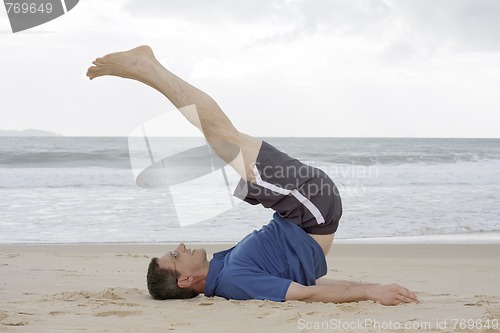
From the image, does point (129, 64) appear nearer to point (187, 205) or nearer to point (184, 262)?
point (184, 262)

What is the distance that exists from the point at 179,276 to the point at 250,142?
0.95 metres

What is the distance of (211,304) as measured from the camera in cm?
394

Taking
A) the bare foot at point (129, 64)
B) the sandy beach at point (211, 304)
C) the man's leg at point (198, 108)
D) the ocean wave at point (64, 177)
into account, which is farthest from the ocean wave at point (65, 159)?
the man's leg at point (198, 108)

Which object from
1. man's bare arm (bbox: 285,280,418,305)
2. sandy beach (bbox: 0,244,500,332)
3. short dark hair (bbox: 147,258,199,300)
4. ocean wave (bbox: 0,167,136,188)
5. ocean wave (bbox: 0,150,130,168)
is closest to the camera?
sandy beach (bbox: 0,244,500,332)

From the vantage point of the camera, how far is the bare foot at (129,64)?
4363mm

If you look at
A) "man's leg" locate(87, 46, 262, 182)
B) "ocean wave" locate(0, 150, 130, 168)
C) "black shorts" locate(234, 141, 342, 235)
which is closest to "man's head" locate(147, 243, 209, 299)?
"black shorts" locate(234, 141, 342, 235)

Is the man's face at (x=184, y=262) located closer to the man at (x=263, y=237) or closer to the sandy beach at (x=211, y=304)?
the man at (x=263, y=237)

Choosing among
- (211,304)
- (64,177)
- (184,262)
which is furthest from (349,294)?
(64,177)

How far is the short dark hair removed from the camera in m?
4.14

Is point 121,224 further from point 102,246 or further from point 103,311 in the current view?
point 103,311

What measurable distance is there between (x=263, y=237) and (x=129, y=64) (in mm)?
1447

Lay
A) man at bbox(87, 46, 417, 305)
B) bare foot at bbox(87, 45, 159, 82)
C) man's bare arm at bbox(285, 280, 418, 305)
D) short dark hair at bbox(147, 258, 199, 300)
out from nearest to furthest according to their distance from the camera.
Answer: man's bare arm at bbox(285, 280, 418, 305)
man at bbox(87, 46, 417, 305)
short dark hair at bbox(147, 258, 199, 300)
bare foot at bbox(87, 45, 159, 82)

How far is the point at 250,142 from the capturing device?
13.5 feet

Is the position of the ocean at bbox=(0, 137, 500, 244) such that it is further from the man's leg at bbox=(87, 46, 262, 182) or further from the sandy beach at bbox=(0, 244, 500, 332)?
the man's leg at bbox=(87, 46, 262, 182)
